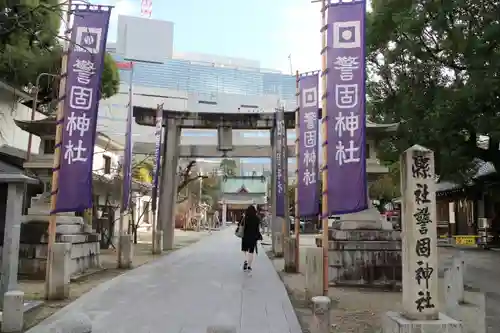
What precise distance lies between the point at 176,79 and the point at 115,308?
2641 inches

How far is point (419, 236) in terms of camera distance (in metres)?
5.18

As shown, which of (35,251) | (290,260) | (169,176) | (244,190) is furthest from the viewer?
(244,190)

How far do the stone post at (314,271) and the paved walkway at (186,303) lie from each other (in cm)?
55

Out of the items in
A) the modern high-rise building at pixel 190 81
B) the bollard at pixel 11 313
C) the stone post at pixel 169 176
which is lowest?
the bollard at pixel 11 313

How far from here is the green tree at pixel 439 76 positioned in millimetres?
14031

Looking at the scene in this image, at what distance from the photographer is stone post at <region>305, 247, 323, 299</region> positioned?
8359 mm

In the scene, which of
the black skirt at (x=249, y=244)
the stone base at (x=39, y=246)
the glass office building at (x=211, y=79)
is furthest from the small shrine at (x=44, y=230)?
the glass office building at (x=211, y=79)

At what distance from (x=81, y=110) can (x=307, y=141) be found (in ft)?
19.4

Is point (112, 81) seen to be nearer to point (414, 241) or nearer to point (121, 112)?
point (414, 241)

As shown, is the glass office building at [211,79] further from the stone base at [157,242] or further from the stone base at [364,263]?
the stone base at [364,263]

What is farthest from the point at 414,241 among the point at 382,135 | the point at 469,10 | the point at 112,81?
the point at 112,81

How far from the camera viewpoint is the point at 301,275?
13047 millimetres

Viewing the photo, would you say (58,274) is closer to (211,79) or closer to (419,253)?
(419,253)

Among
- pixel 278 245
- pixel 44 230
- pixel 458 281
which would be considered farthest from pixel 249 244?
pixel 458 281
